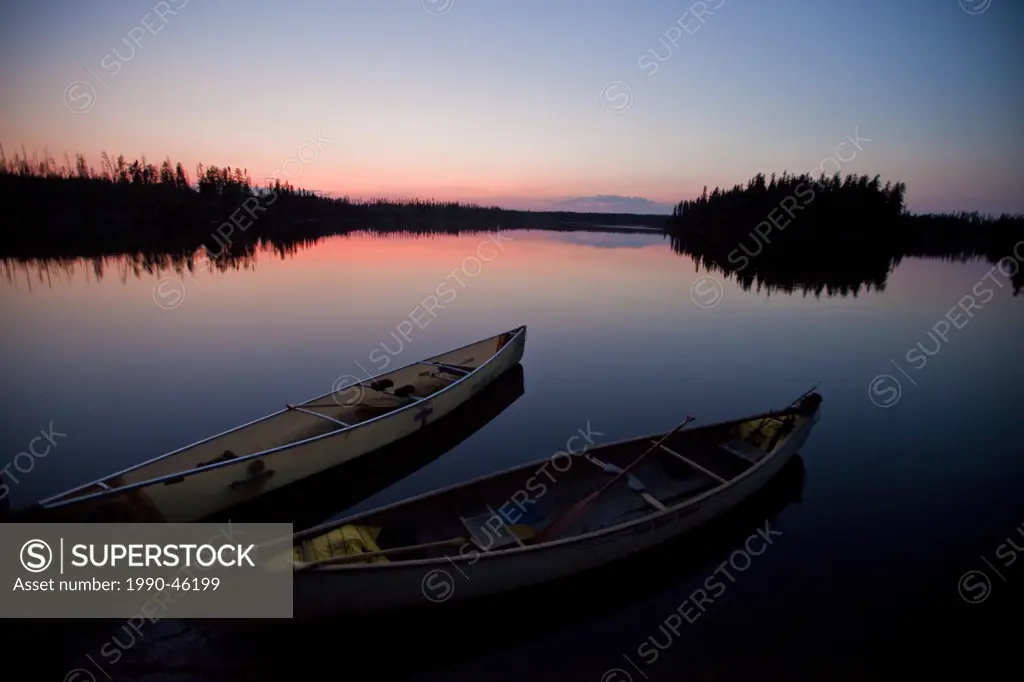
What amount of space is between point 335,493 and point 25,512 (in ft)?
11.3

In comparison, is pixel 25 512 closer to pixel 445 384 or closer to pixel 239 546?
pixel 239 546

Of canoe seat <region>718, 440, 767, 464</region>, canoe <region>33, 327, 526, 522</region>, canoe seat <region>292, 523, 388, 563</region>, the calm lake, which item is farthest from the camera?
canoe seat <region>718, 440, 767, 464</region>

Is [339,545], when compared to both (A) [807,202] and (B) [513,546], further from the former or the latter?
(A) [807,202]

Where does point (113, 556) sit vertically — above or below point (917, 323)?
below

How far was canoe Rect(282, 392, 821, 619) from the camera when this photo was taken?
4430 mm

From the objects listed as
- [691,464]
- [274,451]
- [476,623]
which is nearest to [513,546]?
[476,623]

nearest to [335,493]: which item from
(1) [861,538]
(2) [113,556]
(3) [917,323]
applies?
(2) [113,556]

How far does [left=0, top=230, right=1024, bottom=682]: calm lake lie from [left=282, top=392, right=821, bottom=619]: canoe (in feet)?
1.95

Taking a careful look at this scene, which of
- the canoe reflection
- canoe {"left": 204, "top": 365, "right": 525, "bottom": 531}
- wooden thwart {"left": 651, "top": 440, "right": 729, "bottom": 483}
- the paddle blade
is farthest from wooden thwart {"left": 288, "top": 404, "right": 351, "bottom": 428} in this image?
wooden thwart {"left": 651, "top": 440, "right": 729, "bottom": 483}

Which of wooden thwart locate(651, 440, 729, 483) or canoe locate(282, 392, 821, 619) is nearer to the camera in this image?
canoe locate(282, 392, 821, 619)

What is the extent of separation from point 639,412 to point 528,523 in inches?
198

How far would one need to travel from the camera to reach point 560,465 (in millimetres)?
6758

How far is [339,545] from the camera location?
4.74m

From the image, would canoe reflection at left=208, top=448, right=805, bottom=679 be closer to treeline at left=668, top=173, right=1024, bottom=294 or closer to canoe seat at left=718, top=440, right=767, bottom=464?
canoe seat at left=718, top=440, right=767, bottom=464
